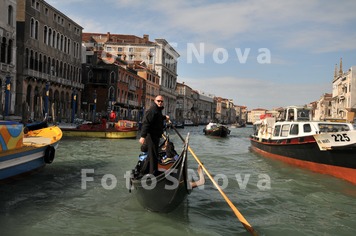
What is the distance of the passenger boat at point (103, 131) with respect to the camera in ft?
69.3

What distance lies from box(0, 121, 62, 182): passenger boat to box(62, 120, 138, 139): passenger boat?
11.6m

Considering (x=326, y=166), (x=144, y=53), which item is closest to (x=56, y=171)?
(x=326, y=166)

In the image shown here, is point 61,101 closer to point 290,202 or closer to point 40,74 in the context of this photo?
point 40,74

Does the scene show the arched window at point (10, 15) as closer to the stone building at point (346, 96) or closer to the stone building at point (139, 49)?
the stone building at point (139, 49)

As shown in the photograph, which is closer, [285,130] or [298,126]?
[298,126]

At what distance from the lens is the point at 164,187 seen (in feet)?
16.4

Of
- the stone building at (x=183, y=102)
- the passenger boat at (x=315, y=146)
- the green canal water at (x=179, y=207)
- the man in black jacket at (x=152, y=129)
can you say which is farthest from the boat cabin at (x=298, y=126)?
the stone building at (x=183, y=102)

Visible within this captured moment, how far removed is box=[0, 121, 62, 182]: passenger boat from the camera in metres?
7.04

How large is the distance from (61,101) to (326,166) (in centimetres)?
2641

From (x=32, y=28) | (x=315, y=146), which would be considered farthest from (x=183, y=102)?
(x=315, y=146)

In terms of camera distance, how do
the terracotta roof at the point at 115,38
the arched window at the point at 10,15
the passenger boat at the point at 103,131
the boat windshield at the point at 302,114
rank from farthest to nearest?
the terracotta roof at the point at 115,38, the arched window at the point at 10,15, the passenger boat at the point at 103,131, the boat windshield at the point at 302,114

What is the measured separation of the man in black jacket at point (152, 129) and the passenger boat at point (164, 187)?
0.96ft

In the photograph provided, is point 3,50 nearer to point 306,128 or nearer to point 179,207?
point 306,128

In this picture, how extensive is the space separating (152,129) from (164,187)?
2.94 feet
